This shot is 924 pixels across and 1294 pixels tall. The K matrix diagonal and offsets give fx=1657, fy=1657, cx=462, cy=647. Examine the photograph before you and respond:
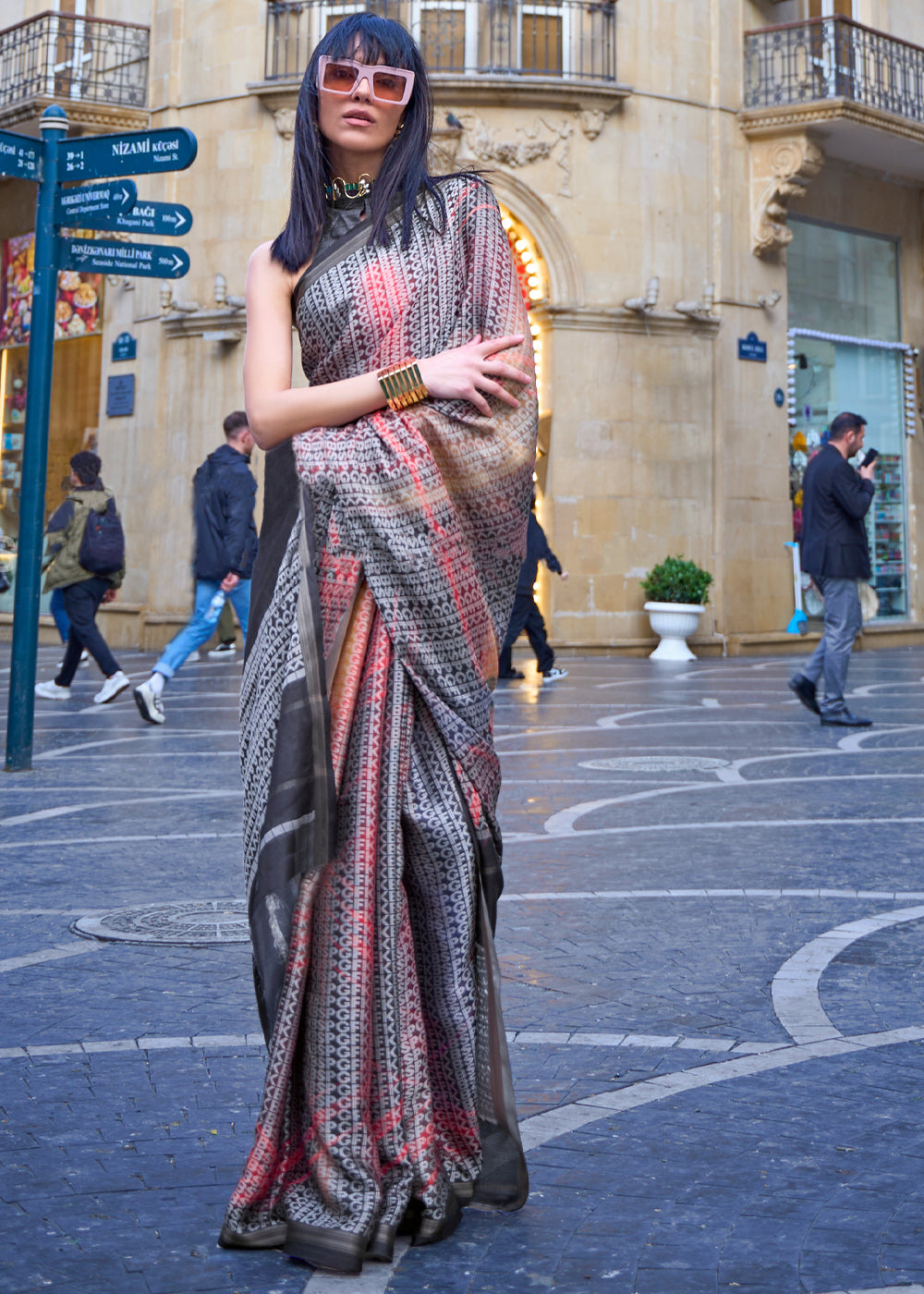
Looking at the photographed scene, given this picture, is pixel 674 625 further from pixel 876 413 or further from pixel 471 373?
pixel 471 373

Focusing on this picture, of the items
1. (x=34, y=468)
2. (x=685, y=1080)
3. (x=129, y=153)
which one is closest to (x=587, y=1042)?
(x=685, y=1080)

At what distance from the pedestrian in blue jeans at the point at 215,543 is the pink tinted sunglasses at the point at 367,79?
335 inches

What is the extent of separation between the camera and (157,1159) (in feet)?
9.78

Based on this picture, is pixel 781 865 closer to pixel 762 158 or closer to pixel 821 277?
pixel 762 158

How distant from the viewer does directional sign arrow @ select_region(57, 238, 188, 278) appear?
362 inches

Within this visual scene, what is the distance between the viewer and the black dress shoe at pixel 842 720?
11.1 m

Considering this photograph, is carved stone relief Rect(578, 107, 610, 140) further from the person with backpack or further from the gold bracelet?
the gold bracelet

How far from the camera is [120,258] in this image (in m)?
9.44

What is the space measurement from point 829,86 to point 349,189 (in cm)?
1998

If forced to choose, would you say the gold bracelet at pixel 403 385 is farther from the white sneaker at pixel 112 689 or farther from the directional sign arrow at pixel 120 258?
the white sneaker at pixel 112 689

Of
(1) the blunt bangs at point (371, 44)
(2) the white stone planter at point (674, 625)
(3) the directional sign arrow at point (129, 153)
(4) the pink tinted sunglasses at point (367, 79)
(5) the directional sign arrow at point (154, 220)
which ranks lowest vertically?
(4) the pink tinted sunglasses at point (367, 79)

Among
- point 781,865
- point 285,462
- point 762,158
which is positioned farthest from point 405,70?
point 762,158

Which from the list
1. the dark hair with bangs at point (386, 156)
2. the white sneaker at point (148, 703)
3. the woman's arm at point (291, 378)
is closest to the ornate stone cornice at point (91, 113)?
the white sneaker at point (148, 703)

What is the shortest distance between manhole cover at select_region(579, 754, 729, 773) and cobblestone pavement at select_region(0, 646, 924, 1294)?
60cm
